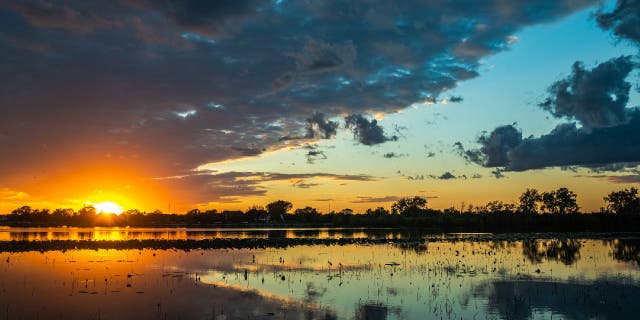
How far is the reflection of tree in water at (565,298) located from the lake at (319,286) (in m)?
0.05

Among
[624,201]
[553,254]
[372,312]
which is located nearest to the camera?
[372,312]

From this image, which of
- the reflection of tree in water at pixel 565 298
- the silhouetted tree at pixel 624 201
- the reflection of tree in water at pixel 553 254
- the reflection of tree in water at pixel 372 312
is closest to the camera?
the reflection of tree in water at pixel 372 312

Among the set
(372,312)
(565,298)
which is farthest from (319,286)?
(565,298)

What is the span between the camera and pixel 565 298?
2469cm

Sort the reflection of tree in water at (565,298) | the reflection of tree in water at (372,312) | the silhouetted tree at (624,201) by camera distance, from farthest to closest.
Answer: the silhouetted tree at (624,201) < the reflection of tree in water at (565,298) < the reflection of tree in water at (372,312)

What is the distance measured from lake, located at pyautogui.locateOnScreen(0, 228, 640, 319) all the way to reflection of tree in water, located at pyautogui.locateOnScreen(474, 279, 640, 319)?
0.18ft

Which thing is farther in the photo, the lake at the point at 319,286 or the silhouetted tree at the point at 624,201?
the silhouetted tree at the point at 624,201

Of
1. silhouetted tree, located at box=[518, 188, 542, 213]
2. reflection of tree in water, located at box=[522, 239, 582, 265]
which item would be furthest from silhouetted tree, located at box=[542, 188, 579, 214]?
reflection of tree in water, located at box=[522, 239, 582, 265]

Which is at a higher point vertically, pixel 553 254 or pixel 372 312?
pixel 372 312

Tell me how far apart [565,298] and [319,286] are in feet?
42.5

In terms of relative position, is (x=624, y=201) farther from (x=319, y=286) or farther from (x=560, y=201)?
(x=319, y=286)

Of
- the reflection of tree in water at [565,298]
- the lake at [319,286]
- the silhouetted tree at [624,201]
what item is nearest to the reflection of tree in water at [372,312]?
the lake at [319,286]

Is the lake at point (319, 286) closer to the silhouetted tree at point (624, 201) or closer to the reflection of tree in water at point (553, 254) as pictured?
the reflection of tree in water at point (553, 254)

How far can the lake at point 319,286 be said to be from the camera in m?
21.4
